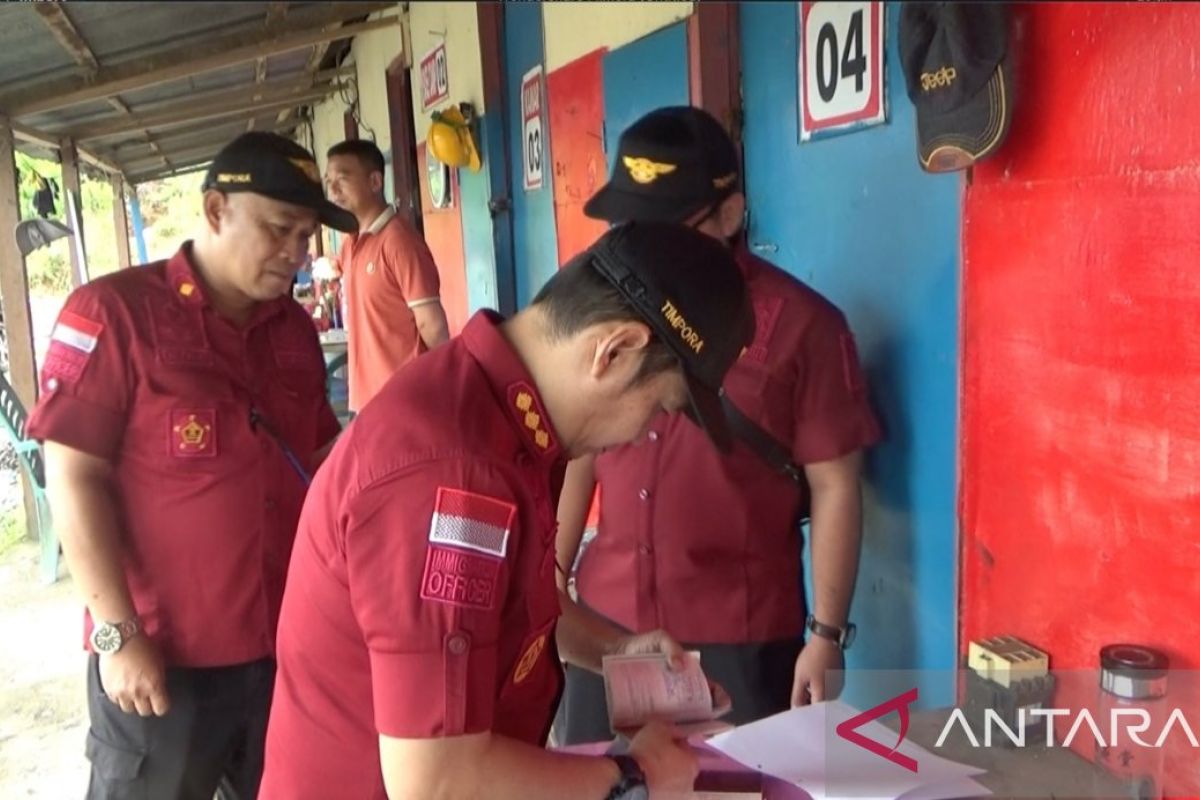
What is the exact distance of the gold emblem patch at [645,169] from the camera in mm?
690

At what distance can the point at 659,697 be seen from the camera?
60 cm

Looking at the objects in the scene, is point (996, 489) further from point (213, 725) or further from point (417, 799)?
point (213, 725)

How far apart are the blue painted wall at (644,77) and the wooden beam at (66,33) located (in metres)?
0.34

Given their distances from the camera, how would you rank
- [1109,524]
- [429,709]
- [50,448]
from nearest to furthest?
[429,709] < [1109,524] < [50,448]

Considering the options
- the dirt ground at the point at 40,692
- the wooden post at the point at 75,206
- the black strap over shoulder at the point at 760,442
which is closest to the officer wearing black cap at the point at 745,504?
the black strap over shoulder at the point at 760,442

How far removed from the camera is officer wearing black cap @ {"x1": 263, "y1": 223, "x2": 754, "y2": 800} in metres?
0.42

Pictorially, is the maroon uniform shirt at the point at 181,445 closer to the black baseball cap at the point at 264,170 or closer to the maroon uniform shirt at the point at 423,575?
the black baseball cap at the point at 264,170

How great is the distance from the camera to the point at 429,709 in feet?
1.38

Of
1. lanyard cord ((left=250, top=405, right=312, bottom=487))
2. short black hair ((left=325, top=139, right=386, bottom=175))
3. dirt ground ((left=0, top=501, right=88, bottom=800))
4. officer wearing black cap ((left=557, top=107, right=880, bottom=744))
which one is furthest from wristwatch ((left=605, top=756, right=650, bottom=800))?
dirt ground ((left=0, top=501, right=88, bottom=800))

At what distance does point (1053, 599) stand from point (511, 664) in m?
0.37

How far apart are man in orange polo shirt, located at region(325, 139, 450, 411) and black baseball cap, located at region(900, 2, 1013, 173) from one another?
494 mm

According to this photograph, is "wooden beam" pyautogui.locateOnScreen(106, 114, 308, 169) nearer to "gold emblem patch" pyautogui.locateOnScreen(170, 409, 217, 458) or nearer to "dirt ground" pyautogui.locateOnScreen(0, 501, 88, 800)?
"gold emblem patch" pyautogui.locateOnScreen(170, 409, 217, 458)

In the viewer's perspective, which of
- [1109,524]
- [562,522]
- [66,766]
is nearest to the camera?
[1109,524]

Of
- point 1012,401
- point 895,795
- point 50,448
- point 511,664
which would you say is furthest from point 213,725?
point 1012,401
